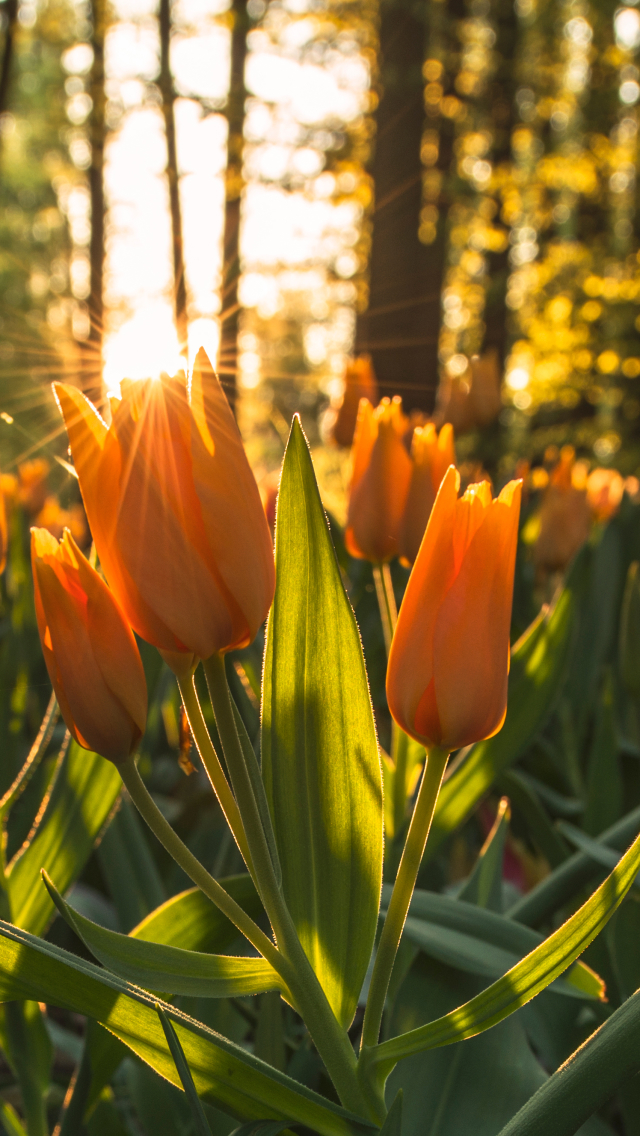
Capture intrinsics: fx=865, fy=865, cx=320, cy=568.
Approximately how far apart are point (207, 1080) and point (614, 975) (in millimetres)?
596

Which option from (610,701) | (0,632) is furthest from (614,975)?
(0,632)

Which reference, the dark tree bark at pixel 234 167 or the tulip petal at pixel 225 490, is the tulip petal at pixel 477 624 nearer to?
the tulip petal at pixel 225 490

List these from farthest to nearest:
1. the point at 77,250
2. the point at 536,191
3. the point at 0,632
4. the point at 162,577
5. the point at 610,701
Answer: the point at 77,250 < the point at 536,191 < the point at 0,632 < the point at 610,701 < the point at 162,577

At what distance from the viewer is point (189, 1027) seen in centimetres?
51

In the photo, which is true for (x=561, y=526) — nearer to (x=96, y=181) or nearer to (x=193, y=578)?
(x=193, y=578)

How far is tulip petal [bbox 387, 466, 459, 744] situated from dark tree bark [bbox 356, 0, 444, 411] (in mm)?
4144

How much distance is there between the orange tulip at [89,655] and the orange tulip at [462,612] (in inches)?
6.7

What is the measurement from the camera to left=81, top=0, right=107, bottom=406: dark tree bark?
26.2ft

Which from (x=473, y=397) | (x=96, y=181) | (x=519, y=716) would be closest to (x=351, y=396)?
(x=473, y=397)

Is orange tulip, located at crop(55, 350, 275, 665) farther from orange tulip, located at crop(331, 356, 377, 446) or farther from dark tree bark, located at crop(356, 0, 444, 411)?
dark tree bark, located at crop(356, 0, 444, 411)

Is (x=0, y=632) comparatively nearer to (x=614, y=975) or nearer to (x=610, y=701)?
(x=610, y=701)

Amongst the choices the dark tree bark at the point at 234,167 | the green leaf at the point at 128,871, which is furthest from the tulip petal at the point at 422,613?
the dark tree bark at the point at 234,167

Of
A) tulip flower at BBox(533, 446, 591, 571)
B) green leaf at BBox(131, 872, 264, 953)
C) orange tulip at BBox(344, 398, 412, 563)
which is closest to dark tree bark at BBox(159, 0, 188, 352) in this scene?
tulip flower at BBox(533, 446, 591, 571)

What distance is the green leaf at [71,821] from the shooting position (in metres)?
0.83
